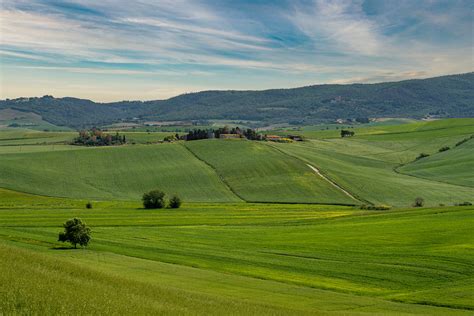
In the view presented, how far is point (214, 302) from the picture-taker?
31797 mm

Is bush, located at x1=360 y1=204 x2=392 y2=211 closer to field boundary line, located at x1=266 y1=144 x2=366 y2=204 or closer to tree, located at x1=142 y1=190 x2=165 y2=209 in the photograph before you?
field boundary line, located at x1=266 y1=144 x2=366 y2=204

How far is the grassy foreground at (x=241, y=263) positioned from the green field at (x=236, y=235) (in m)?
0.16

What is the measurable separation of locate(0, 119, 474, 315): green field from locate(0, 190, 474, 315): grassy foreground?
0.16 metres

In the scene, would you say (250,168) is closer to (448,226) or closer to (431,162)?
(431,162)

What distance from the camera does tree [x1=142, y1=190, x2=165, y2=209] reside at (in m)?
103

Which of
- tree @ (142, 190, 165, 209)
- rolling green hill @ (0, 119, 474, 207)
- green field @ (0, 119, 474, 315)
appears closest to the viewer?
green field @ (0, 119, 474, 315)

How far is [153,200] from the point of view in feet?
338

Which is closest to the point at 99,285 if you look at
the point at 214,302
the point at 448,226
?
the point at 214,302

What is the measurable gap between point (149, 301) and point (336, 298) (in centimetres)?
1731

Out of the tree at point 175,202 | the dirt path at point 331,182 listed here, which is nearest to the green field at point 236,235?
A: the dirt path at point 331,182

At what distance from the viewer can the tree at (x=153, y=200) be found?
103 m

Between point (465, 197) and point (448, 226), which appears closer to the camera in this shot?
point (448, 226)

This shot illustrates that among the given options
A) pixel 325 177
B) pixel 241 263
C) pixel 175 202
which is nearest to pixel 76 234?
pixel 241 263

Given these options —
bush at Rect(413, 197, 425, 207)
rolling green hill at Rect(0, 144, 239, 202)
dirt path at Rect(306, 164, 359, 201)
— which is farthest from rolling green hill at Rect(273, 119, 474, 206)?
rolling green hill at Rect(0, 144, 239, 202)
